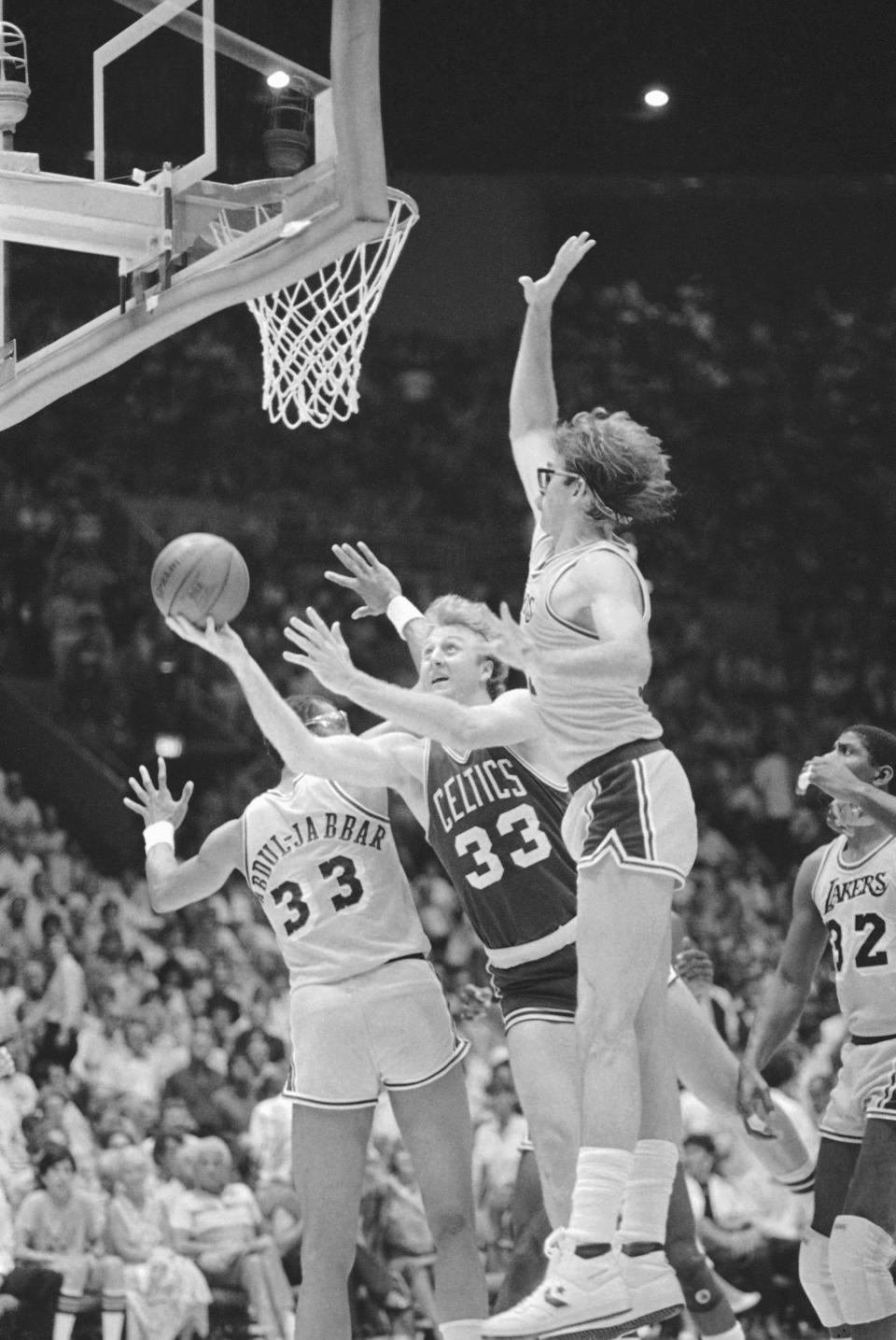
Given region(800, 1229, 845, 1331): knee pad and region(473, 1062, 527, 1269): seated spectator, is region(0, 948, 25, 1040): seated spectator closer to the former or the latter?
region(473, 1062, 527, 1269): seated spectator

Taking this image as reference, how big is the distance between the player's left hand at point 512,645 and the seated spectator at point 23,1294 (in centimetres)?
574

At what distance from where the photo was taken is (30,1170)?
10023mm

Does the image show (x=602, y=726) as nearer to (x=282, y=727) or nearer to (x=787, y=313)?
(x=282, y=727)

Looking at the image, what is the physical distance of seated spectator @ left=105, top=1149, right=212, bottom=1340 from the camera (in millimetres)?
9719

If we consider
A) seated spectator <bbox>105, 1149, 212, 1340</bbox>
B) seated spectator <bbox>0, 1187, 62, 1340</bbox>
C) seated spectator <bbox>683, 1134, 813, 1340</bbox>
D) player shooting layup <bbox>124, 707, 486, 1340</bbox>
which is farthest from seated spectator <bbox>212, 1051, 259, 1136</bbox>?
player shooting layup <bbox>124, 707, 486, 1340</bbox>

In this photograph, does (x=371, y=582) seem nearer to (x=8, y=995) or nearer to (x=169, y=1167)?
(x=169, y=1167)

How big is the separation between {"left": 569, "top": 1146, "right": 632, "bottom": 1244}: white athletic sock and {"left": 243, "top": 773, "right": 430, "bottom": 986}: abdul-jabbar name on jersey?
163cm

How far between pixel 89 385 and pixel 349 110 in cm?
1328

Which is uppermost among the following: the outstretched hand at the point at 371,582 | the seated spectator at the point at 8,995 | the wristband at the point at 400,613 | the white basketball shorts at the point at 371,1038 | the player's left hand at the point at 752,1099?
the outstretched hand at the point at 371,582

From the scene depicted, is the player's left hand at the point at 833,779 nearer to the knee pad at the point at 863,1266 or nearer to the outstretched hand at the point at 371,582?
the knee pad at the point at 863,1266

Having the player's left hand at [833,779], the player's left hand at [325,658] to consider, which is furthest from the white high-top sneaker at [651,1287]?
the player's left hand at [833,779]

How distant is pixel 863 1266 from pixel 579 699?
252 cm

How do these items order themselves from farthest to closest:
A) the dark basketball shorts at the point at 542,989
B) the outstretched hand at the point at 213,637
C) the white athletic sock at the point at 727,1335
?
1. the white athletic sock at the point at 727,1335
2. the dark basketball shorts at the point at 542,989
3. the outstretched hand at the point at 213,637

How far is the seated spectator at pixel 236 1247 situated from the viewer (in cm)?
1001
